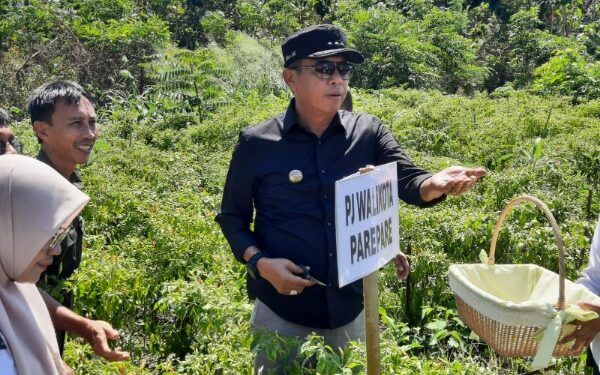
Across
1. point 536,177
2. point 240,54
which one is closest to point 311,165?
point 536,177

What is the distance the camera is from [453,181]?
263 centimetres

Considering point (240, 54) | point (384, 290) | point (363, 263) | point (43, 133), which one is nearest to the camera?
point (363, 263)

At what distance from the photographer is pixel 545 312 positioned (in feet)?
8.65

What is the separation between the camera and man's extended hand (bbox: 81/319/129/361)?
8.05 feet

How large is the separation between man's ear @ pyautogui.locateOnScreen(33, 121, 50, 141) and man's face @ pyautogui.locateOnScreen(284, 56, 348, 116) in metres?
1.18

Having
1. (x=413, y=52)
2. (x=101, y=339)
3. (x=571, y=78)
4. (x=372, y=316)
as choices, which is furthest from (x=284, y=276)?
(x=413, y=52)

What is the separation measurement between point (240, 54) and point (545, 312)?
11220mm

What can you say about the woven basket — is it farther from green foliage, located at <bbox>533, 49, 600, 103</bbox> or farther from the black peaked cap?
green foliage, located at <bbox>533, 49, 600, 103</bbox>

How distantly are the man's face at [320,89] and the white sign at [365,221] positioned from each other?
0.43 m

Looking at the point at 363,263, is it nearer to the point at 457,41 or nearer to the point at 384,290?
the point at 384,290

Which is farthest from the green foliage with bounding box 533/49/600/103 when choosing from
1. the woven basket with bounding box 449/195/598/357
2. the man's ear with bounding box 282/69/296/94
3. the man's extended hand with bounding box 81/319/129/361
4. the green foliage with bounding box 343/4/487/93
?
the man's extended hand with bounding box 81/319/129/361

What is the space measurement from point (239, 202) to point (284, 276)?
454mm

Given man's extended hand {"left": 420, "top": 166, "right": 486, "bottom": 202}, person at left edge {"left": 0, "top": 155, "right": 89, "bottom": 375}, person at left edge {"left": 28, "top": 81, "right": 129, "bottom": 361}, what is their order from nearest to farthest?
1. person at left edge {"left": 0, "top": 155, "right": 89, "bottom": 375}
2. man's extended hand {"left": 420, "top": 166, "right": 486, "bottom": 202}
3. person at left edge {"left": 28, "top": 81, "right": 129, "bottom": 361}

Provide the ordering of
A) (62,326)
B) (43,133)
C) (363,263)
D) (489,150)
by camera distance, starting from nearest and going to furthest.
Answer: (363,263) < (62,326) < (43,133) < (489,150)
